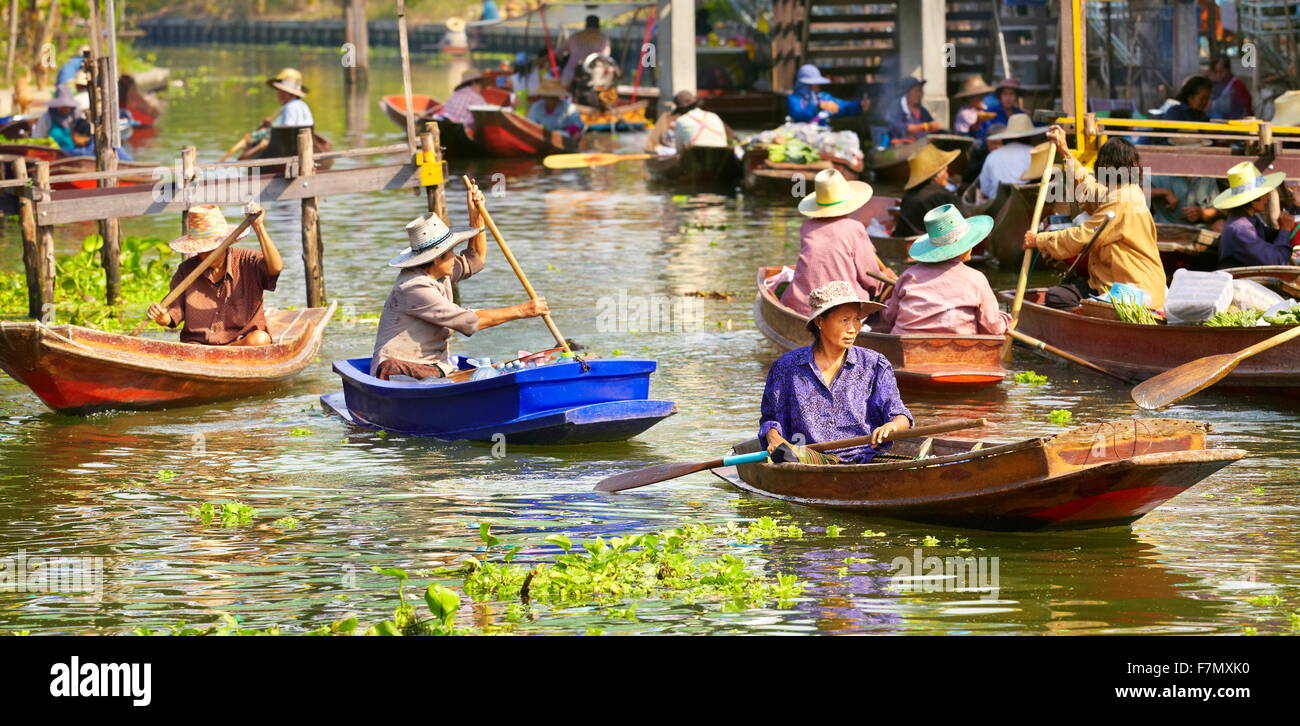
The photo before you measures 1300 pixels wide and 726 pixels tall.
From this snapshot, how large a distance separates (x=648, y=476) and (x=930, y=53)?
20.6m

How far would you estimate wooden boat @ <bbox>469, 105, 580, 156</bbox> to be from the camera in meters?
30.3

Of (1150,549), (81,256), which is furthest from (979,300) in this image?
(81,256)

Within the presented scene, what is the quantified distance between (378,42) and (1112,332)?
211 ft

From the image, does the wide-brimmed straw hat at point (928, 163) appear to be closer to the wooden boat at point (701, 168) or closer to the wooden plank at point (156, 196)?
the wooden plank at point (156, 196)

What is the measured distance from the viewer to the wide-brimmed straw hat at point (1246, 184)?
45.0 feet


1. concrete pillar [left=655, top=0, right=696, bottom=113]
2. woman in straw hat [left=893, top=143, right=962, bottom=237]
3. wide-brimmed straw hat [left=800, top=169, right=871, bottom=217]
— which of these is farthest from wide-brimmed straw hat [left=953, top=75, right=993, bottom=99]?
wide-brimmed straw hat [left=800, top=169, right=871, bottom=217]

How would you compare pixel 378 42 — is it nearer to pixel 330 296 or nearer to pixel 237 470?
pixel 330 296

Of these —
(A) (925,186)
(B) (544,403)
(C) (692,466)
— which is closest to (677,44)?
(A) (925,186)

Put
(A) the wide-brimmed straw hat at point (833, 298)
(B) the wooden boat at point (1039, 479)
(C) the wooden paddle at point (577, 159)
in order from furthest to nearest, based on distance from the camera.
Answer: (C) the wooden paddle at point (577, 159)
(A) the wide-brimmed straw hat at point (833, 298)
(B) the wooden boat at point (1039, 479)

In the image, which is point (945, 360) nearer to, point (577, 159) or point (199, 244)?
point (199, 244)

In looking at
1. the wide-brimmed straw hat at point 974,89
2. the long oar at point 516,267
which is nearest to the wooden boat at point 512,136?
the wide-brimmed straw hat at point 974,89

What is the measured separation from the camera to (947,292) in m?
12.5

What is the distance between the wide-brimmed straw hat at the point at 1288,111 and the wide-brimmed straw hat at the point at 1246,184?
3413 mm
